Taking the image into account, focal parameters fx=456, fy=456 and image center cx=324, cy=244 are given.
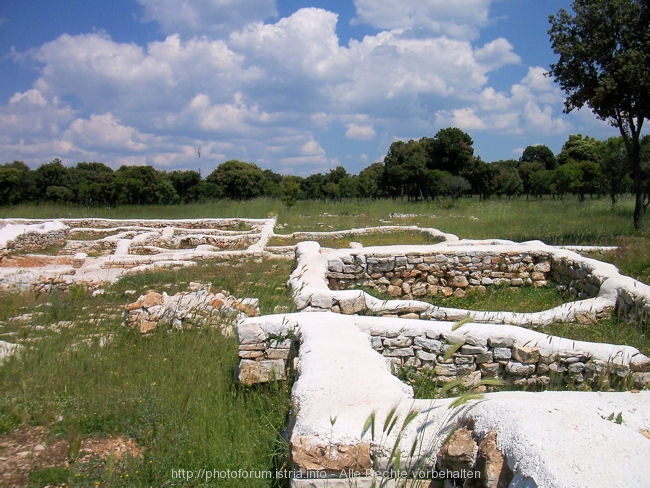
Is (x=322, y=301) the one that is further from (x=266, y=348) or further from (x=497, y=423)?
(x=497, y=423)

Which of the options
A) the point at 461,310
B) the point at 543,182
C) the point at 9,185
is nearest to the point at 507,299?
the point at 461,310

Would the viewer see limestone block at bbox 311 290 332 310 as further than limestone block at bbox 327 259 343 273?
No

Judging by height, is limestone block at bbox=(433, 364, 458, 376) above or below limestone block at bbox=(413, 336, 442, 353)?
below

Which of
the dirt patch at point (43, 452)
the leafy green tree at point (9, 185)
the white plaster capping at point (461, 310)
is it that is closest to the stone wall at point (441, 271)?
the white plaster capping at point (461, 310)

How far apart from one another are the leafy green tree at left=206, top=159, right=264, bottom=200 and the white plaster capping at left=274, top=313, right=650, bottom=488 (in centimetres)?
3995

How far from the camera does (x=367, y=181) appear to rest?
40.7m

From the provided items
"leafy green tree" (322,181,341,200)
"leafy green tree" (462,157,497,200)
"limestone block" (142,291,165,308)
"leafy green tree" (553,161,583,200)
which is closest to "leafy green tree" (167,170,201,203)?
"leafy green tree" (322,181,341,200)

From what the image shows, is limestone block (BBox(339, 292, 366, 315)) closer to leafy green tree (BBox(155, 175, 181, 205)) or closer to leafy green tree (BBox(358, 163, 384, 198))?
leafy green tree (BBox(155, 175, 181, 205))

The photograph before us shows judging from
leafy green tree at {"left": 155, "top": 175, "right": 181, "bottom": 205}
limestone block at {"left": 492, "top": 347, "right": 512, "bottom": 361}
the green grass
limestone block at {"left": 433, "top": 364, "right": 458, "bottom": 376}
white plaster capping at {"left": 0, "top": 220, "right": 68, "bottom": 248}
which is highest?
leafy green tree at {"left": 155, "top": 175, "right": 181, "bottom": 205}

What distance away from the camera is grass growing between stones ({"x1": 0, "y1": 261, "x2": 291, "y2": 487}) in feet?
9.36

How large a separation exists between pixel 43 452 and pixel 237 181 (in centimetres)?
4079

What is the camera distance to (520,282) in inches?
351

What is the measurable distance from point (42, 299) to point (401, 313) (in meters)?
6.18

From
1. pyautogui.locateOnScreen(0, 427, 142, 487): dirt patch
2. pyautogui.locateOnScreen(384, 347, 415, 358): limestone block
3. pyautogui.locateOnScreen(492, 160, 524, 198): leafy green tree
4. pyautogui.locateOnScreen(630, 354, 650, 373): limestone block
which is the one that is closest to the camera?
pyautogui.locateOnScreen(0, 427, 142, 487): dirt patch
